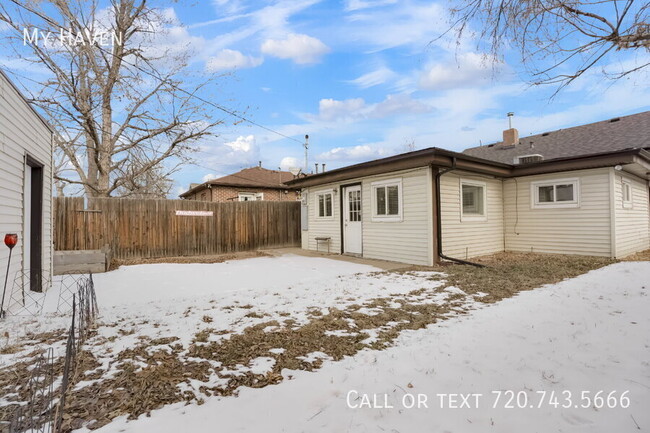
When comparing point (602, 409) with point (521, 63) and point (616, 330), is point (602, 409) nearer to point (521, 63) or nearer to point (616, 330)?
point (616, 330)

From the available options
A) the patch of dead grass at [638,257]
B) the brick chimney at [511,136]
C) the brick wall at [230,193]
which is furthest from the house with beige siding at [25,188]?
the brick chimney at [511,136]

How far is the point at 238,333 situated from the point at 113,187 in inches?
483

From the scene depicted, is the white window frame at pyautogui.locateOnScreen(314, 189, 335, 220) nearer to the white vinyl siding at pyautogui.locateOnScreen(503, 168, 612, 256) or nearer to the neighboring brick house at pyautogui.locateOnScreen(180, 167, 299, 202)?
the white vinyl siding at pyautogui.locateOnScreen(503, 168, 612, 256)

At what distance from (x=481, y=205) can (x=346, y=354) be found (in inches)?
323

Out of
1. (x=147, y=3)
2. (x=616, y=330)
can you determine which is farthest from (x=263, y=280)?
(x=147, y=3)

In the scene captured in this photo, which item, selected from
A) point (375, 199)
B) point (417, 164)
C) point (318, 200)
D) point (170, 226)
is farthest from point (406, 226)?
point (170, 226)

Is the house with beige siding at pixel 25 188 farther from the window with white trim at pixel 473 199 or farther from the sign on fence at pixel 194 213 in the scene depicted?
the window with white trim at pixel 473 199

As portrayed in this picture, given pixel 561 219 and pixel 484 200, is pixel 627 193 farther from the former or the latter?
pixel 484 200

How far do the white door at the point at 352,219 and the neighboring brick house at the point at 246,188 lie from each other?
7.95 meters

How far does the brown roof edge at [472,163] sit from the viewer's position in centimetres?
772

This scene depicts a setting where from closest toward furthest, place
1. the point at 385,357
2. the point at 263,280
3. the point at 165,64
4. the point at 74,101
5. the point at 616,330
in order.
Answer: the point at 385,357 → the point at 616,330 → the point at 263,280 → the point at 74,101 → the point at 165,64

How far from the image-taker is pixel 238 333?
355 centimetres

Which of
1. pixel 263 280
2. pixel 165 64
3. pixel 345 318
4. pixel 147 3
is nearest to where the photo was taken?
pixel 345 318

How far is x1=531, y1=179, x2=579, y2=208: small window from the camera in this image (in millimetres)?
9047
